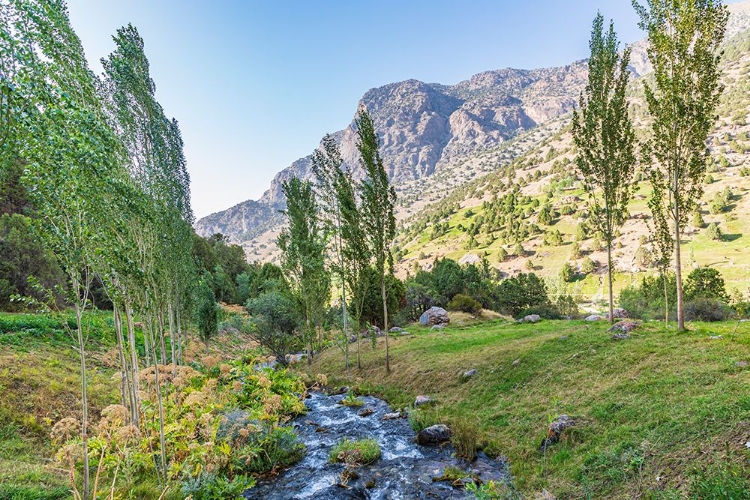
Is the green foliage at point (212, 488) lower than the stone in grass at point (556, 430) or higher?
lower

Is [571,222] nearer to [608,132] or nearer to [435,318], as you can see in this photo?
[435,318]

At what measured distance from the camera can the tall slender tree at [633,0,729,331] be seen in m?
14.5

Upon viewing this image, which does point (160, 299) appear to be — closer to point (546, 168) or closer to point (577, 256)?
point (577, 256)

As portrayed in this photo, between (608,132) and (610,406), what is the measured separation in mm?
15882

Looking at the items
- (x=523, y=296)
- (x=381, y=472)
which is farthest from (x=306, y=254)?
(x=523, y=296)

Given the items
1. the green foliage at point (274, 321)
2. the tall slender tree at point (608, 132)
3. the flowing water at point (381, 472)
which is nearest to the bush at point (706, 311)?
the tall slender tree at point (608, 132)

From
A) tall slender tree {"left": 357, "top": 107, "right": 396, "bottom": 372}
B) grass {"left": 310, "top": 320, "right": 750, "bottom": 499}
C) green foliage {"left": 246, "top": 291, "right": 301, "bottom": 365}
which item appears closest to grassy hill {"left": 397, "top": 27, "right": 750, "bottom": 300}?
grass {"left": 310, "top": 320, "right": 750, "bottom": 499}

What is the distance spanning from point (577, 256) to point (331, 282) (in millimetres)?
78387

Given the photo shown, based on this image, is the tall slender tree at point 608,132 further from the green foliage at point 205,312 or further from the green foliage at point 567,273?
the green foliage at point 567,273

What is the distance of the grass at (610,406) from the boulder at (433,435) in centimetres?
74

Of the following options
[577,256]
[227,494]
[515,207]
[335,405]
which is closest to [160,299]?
[227,494]

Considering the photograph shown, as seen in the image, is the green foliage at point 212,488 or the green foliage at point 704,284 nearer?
the green foliage at point 212,488

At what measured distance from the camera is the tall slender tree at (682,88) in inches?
572

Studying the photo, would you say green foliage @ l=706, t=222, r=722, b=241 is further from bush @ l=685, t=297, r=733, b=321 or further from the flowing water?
the flowing water
